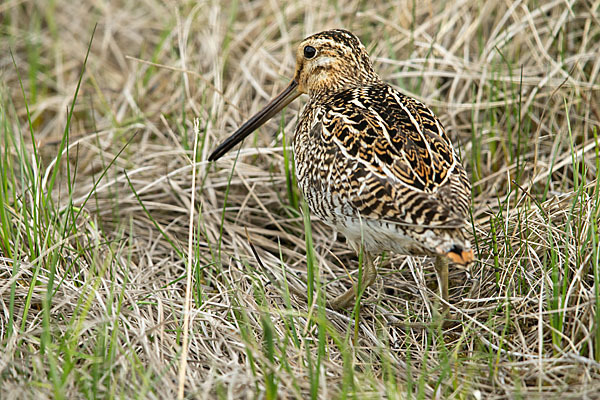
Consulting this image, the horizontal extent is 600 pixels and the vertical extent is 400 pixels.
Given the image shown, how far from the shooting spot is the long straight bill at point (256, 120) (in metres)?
3.45

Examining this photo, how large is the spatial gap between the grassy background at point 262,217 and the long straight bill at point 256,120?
0.12 metres

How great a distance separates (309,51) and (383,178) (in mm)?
1031

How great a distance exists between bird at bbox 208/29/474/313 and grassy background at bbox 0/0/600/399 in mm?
261

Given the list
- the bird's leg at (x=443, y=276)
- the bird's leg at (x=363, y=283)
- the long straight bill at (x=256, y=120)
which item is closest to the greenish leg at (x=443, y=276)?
the bird's leg at (x=443, y=276)

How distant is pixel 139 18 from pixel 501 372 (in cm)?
395

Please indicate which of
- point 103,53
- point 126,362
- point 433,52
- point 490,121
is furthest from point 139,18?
point 126,362

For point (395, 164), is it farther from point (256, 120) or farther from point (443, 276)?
point (256, 120)

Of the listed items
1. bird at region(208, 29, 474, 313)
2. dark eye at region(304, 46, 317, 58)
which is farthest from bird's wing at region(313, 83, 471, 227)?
dark eye at region(304, 46, 317, 58)

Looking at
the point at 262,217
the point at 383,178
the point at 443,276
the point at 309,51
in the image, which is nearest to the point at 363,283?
the point at 443,276

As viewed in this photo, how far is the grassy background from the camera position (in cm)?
241

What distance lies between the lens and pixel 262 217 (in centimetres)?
376

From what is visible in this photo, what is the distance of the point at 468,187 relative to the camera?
2.72 m

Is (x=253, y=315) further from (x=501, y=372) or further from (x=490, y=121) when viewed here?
(x=490, y=121)

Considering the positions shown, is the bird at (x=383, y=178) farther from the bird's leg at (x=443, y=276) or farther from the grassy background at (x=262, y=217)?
the grassy background at (x=262, y=217)
